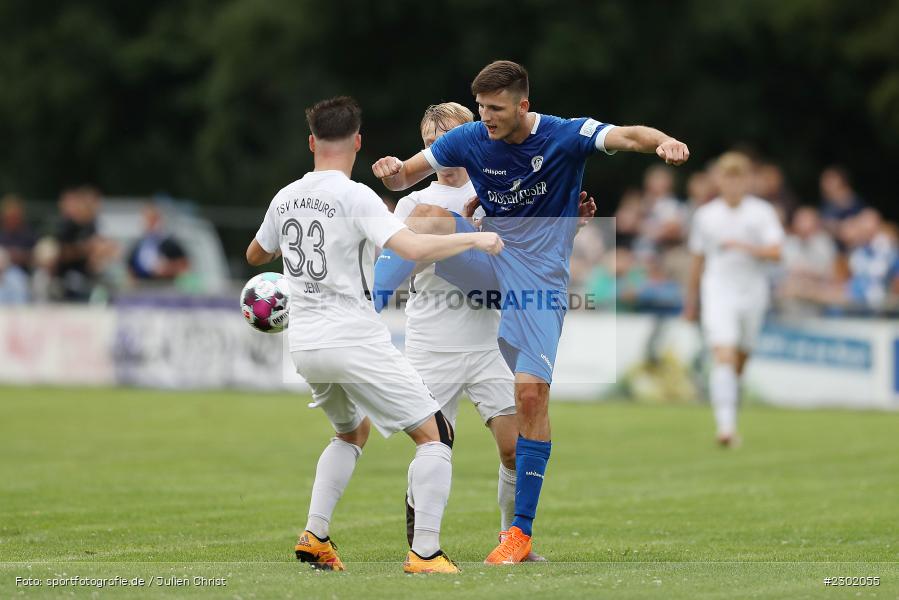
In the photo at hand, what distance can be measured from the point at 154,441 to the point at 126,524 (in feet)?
18.1

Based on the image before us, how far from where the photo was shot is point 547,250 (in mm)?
8203

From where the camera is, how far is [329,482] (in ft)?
25.5

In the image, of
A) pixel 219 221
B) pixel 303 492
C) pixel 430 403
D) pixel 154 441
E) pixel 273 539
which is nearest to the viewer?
pixel 430 403

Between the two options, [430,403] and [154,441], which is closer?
[430,403]

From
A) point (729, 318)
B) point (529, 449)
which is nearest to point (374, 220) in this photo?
point (529, 449)

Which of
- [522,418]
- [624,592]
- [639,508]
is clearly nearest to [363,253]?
[522,418]

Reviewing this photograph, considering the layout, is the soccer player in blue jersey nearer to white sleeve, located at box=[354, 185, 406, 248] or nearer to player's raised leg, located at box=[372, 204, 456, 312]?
player's raised leg, located at box=[372, 204, 456, 312]

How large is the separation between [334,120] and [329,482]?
188 centimetres

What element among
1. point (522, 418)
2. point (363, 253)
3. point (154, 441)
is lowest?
point (154, 441)

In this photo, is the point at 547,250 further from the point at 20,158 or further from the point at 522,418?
the point at 20,158

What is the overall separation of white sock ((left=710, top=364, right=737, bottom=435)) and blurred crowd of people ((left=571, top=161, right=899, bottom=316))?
14.6 feet

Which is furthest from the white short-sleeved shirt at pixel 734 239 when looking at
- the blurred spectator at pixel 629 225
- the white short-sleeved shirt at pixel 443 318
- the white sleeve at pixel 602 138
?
the white sleeve at pixel 602 138

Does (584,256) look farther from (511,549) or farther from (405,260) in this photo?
(511,549)

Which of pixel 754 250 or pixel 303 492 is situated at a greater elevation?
pixel 754 250
